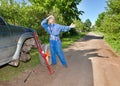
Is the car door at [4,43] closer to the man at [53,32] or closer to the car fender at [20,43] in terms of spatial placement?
the car fender at [20,43]

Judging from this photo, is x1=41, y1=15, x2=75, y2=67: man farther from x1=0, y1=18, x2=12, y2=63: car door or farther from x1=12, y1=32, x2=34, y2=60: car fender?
x1=0, y1=18, x2=12, y2=63: car door

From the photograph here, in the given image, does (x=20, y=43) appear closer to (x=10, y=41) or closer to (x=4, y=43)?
(x=10, y=41)

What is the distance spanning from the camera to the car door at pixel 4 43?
553 cm

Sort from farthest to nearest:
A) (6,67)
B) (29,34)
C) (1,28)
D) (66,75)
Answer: (6,67)
(29,34)
(66,75)
(1,28)

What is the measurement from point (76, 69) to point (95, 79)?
1436 millimetres

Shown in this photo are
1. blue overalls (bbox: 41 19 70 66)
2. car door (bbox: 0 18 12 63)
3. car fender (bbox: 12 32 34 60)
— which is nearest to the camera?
car door (bbox: 0 18 12 63)

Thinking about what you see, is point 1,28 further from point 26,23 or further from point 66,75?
point 26,23

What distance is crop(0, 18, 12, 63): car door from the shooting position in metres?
5.53

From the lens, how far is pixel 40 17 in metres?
18.7

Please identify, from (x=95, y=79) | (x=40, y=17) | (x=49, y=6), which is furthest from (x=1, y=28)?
(x=49, y=6)

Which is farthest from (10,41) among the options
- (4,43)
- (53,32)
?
(53,32)

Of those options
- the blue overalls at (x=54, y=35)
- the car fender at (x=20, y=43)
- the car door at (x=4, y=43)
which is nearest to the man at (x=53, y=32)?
the blue overalls at (x=54, y=35)

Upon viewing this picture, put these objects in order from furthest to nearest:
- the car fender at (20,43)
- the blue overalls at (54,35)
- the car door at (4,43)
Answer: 1. the blue overalls at (54,35)
2. the car fender at (20,43)
3. the car door at (4,43)

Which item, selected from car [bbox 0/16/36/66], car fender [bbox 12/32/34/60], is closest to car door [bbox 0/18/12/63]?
car [bbox 0/16/36/66]
